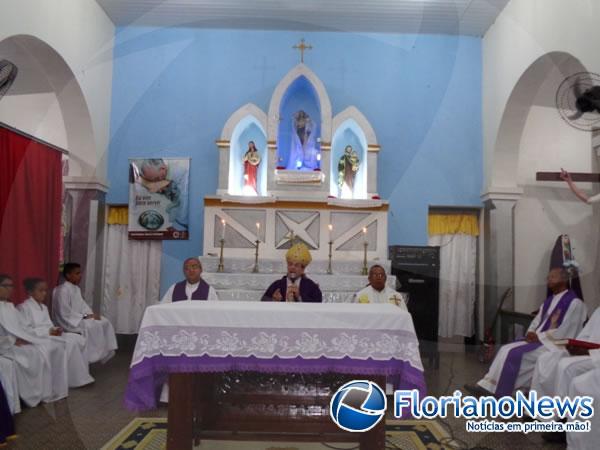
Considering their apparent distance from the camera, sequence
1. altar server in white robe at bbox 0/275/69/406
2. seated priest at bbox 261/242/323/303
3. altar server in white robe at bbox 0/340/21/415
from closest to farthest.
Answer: seated priest at bbox 261/242/323/303 → altar server in white robe at bbox 0/340/21/415 → altar server in white robe at bbox 0/275/69/406

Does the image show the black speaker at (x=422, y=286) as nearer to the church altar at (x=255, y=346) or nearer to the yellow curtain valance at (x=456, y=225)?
the yellow curtain valance at (x=456, y=225)

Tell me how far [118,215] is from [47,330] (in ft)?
11.7

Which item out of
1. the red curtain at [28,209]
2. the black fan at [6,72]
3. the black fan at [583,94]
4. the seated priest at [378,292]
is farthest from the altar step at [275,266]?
the black fan at [6,72]

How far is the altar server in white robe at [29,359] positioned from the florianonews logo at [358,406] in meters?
3.66

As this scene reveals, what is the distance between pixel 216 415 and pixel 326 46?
302 inches

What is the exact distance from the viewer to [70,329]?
7688 millimetres

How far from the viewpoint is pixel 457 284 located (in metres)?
A: 9.99

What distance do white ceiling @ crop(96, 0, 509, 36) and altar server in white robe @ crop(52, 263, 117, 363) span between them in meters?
4.59

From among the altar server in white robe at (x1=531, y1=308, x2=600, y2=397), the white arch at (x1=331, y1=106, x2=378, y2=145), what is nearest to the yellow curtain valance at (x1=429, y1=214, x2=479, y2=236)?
the white arch at (x1=331, y1=106, x2=378, y2=145)

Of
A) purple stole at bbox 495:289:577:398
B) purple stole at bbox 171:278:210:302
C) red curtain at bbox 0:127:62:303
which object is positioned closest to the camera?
purple stole at bbox 495:289:577:398

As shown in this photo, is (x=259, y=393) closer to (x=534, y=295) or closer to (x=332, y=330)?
(x=332, y=330)

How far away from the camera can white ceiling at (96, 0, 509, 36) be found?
369 inches

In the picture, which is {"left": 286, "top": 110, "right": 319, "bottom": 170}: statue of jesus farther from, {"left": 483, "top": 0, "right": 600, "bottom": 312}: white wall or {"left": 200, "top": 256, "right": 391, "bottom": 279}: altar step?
{"left": 483, "top": 0, "right": 600, "bottom": 312}: white wall

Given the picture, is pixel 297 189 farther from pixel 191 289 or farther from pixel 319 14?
pixel 191 289
